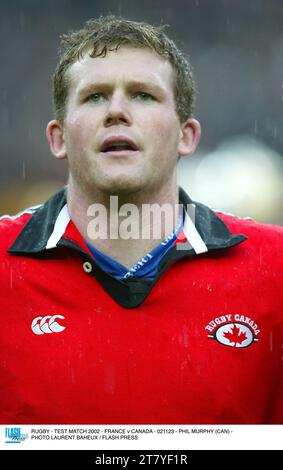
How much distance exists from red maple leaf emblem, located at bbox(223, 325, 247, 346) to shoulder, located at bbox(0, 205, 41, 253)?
0.74 metres

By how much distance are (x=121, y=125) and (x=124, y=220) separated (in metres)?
0.32

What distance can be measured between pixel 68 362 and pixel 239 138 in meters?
6.40

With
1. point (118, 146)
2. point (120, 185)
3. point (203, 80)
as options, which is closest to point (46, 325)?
point (120, 185)

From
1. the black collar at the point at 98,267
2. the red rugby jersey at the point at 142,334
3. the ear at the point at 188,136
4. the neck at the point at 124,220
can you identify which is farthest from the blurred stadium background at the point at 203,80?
the red rugby jersey at the point at 142,334

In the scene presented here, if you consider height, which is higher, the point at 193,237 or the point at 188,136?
the point at 188,136

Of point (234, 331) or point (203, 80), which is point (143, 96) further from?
point (203, 80)

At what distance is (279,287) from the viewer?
2.31m

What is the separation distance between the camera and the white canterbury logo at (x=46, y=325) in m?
2.21

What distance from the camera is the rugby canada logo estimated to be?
87.0 inches

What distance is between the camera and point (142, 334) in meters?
2.18

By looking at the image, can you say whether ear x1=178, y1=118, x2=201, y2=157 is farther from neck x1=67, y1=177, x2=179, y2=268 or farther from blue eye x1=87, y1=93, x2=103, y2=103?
blue eye x1=87, y1=93, x2=103, y2=103

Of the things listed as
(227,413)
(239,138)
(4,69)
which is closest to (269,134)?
(239,138)

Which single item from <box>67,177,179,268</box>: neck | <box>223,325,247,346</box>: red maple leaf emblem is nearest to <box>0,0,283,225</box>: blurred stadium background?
<box>67,177,179,268</box>: neck

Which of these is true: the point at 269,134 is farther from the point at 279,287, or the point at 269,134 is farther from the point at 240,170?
the point at 279,287
